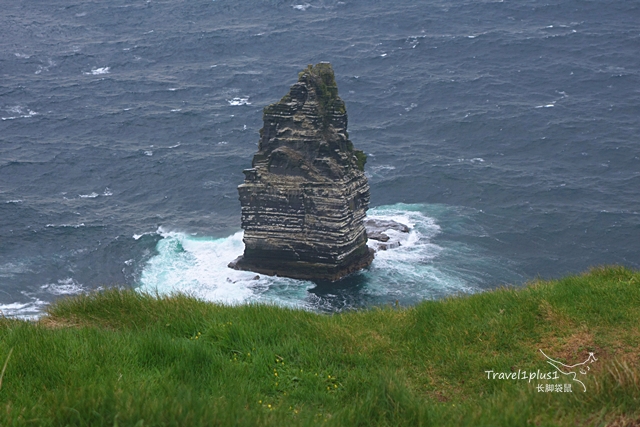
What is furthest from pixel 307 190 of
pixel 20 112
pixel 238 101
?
pixel 20 112

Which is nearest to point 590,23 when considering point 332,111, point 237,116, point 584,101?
point 584,101

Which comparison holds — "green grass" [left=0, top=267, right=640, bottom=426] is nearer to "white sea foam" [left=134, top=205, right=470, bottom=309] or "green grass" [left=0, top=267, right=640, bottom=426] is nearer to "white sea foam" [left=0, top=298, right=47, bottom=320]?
"white sea foam" [left=134, top=205, right=470, bottom=309]

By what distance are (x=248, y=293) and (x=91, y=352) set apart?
46.1 meters

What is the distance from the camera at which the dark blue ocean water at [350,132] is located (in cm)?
5994

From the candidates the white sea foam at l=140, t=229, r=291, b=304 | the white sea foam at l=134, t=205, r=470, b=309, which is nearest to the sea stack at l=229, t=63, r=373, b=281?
the white sea foam at l=134, t=205, r=470, b=309

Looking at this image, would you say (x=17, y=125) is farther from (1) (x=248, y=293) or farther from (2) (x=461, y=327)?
Answer: (2) (x=461, y=327)

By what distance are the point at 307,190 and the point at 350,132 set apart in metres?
29.0

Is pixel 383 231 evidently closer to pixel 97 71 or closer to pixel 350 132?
pixel 350 132

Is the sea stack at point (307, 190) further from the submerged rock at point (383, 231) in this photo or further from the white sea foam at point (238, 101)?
the white sea foam at point (238, 101)

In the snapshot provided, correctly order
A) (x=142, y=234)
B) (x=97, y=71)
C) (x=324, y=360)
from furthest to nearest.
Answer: (x=97, y=71)
(x=142, y=234)
(x=324, y=360)

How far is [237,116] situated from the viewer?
3531 inches

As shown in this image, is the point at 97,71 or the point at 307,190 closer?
the point at 307,190

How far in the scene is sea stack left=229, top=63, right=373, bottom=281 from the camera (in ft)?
187

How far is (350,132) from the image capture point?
8562cm
